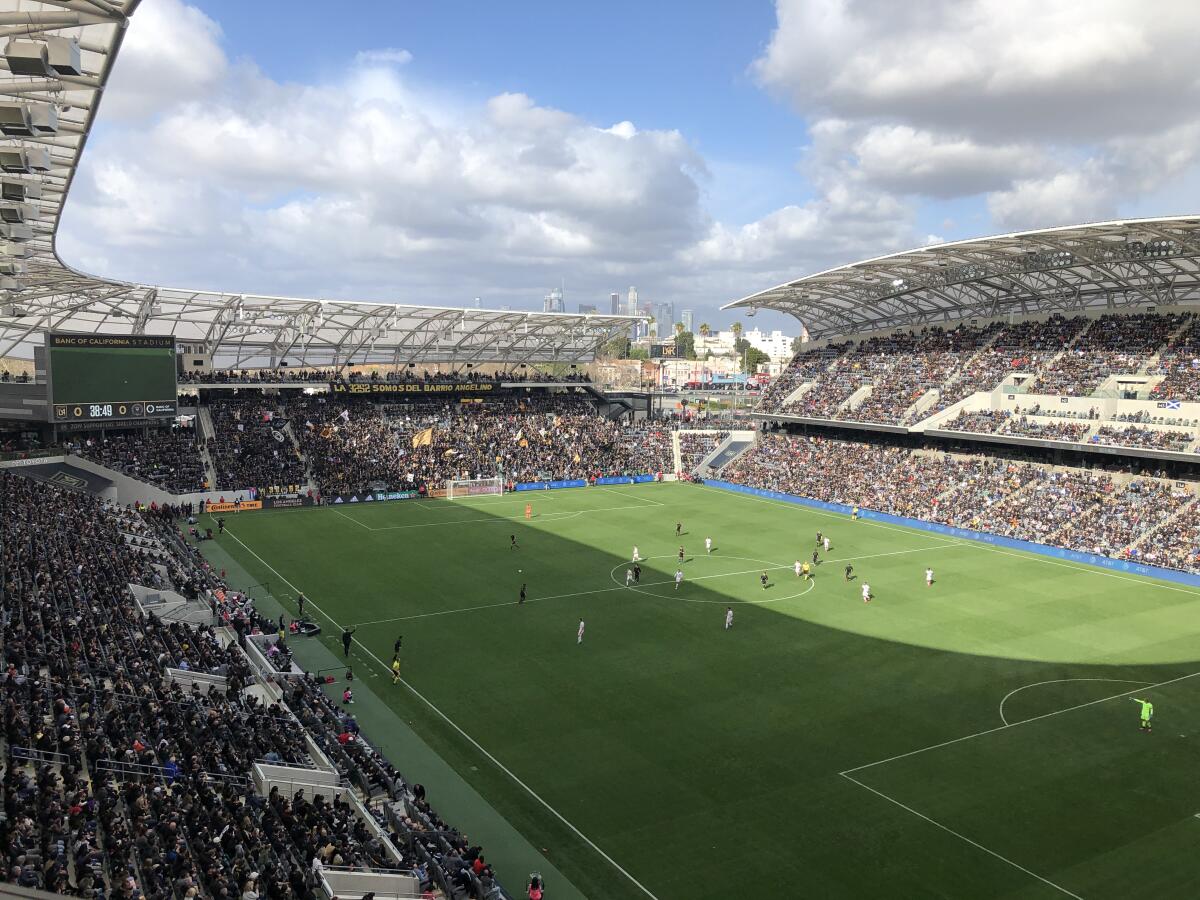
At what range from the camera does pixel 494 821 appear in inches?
752

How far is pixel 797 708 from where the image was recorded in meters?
→ 25.1

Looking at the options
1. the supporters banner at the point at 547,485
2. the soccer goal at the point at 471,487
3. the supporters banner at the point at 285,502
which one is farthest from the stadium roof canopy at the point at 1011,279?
the supporters banner at the point at 285,502

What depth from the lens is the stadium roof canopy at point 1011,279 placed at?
47125mm

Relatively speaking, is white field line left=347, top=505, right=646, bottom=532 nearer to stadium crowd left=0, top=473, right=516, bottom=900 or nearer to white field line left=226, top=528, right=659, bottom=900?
white field line left=226, top=528, right=659, bottom=900

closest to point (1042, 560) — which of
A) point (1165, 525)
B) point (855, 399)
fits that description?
point (1165, 525)

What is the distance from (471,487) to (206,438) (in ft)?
62.0

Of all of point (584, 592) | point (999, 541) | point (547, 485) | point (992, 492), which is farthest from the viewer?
point (547, 485)

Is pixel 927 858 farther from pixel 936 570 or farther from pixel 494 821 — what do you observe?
pixel 936 570

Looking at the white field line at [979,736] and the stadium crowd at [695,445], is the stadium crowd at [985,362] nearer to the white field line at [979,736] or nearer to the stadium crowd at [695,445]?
the stadium crowd at [695,445]

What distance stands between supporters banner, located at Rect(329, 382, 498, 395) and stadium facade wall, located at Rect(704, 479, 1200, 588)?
2527 centimetres

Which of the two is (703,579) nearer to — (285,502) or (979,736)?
(979,736)

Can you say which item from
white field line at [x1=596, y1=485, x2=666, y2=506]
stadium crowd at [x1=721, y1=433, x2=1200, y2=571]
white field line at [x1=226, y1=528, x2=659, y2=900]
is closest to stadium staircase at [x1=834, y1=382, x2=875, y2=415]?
stadium crowd at [x1=721, y1=433, x2=1200, y2=571]

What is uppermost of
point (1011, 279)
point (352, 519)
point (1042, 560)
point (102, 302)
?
point (1011, 279)

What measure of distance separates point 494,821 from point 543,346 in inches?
2482
